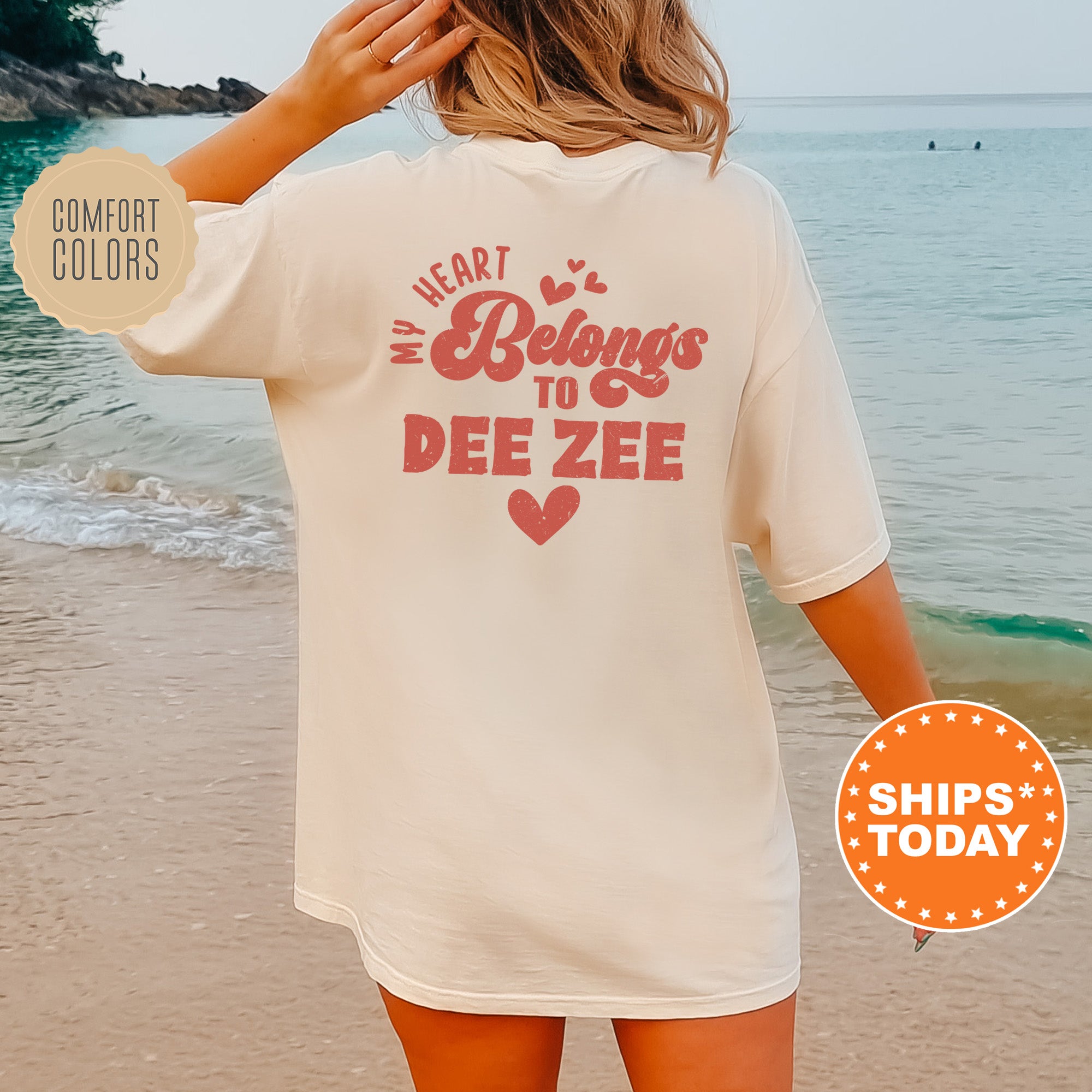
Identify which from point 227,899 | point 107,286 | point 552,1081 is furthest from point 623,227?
point 227,899

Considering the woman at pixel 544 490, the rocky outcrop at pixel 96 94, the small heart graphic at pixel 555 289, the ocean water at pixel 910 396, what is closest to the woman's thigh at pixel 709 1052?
the woman at pixel 544 490

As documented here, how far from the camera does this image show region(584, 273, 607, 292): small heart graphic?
0.68 m

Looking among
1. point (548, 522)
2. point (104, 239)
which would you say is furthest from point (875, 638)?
point (104, 239)

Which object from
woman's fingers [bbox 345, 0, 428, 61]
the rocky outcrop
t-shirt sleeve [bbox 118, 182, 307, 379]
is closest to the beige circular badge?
t-shirt sleeve [bbox 118, 182, 307, 379]

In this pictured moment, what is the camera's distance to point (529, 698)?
0.72 metres

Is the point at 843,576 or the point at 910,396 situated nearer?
the point at 843,576

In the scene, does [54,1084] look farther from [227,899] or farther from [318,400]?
[318,400]

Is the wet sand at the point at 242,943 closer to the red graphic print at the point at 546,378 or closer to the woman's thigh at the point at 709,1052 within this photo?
the woman's thigh at the point at 709,1052

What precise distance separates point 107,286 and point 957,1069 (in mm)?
1246

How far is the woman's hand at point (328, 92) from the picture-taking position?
0.70 metres

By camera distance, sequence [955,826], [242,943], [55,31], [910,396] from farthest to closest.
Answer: [55,31], [910,396], [242,943], [955,826]

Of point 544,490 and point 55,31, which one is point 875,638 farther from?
point 55,31

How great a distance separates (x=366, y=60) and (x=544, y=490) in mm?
243

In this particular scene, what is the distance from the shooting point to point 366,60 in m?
0.72
